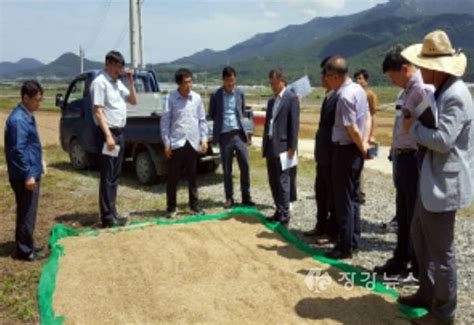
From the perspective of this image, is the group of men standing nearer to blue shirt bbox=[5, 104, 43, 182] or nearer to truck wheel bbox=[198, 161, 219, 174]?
blue shirt bbox=[5, 104, 43, 182]

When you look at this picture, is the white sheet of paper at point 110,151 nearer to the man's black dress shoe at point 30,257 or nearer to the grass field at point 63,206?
the grass field at point 63,206

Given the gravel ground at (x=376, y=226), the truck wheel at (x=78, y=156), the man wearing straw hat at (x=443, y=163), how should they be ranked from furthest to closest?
the truck wheel at (x=78, y=156), the gravel ground at (x=376, y=226), the man wearing straw hat at (x=443, y=163)

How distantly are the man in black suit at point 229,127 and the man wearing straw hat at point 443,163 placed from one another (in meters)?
3.69

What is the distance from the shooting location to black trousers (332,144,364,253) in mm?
4441

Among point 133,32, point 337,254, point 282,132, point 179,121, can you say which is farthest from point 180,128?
point 133,32

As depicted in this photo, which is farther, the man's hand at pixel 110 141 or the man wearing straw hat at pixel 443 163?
the man's hand at pixel 110 141

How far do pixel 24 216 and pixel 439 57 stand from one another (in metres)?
4.01

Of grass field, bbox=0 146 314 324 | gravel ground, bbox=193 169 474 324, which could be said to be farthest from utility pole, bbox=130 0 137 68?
gravel ground, bbox=193 169 474 324

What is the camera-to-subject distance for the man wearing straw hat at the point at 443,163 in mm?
3041

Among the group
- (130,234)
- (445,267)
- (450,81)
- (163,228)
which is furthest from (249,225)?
(450,81)

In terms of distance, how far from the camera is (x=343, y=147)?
176 inches

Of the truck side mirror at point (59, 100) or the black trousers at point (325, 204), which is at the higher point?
the truck side mirror at point (59, 100)

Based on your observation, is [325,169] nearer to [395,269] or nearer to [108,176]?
[395,269]

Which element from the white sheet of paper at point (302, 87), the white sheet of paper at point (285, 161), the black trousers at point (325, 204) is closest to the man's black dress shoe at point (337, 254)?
the black trousers at point (325, 204)
